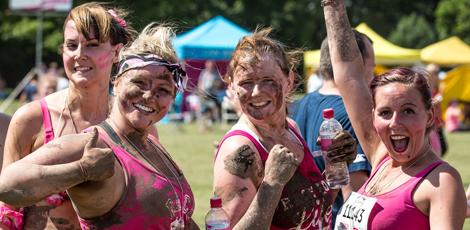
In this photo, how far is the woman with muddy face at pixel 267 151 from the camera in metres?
3.90

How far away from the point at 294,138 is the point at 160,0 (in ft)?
159

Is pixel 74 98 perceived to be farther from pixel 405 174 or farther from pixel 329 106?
pixel 329 106

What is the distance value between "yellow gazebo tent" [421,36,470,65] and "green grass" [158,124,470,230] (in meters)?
4.46

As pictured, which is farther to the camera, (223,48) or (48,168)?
(223,48)

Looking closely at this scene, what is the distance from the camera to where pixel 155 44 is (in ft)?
12.6

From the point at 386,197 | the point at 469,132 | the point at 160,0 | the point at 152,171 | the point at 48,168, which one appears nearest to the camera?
the point at 48,168

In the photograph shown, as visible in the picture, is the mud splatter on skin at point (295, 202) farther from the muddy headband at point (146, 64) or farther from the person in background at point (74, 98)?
the person in background at point (74, 98)

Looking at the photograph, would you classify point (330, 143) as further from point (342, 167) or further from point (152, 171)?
point (152, 171)

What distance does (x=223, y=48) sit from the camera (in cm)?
2784

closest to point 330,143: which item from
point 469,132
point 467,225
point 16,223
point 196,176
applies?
point 16,223

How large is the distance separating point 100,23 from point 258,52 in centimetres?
86

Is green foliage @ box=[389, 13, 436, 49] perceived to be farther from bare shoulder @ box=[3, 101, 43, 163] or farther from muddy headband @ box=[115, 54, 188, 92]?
muddy headband @ box=[115, 54, 188, 92]

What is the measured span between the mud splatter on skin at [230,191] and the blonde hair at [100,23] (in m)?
1.11

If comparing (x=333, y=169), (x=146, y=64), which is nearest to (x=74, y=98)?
(x=146, y=64)
